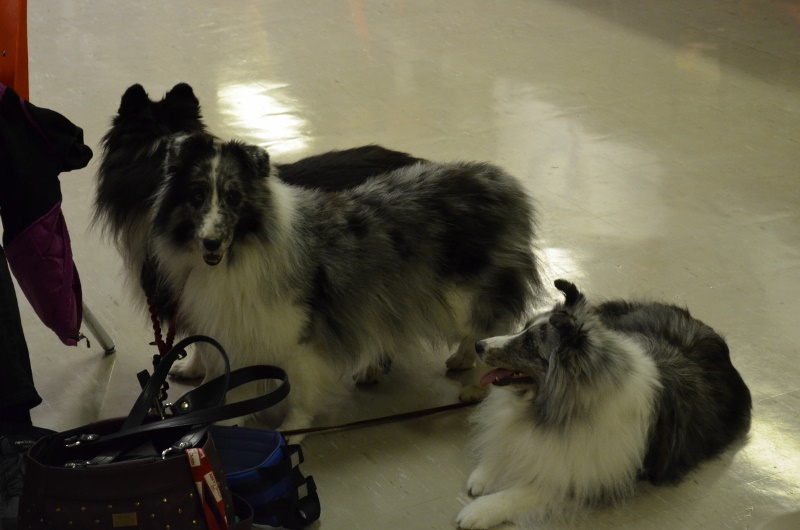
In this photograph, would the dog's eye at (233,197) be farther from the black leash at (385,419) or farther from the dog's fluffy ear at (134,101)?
the black leash at (385,419)

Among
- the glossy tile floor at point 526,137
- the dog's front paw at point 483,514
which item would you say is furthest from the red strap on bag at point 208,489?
the dog's front paw at point 483,514

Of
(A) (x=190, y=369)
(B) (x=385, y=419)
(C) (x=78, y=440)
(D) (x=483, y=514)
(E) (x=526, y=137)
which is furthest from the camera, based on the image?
(E) (x=526, y=137)

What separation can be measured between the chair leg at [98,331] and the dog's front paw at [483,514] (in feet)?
4.86

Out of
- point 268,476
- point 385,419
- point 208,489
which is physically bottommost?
point 385,419

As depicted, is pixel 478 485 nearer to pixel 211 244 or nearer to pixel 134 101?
pixel 211 244

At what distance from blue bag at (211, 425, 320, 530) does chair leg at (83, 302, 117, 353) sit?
916mm

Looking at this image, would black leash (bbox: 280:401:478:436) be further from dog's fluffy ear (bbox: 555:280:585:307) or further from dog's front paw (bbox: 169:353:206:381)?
dog's fluffy ear (bbox: 555:280:585:307)

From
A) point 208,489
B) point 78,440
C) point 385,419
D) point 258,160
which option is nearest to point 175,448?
point 208,489

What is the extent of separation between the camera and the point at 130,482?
216 cm

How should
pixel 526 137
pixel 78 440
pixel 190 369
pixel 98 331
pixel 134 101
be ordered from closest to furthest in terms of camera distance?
pixel 78 440, pixel 134 101, pixel 190 369, pixel 98 331, pixel 526 137

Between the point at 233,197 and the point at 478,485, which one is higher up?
the point at 233,197

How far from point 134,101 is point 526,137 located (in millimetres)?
2669

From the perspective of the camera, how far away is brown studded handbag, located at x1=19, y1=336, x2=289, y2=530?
2.16 metres

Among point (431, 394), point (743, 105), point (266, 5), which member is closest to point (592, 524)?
point (431, 394)
